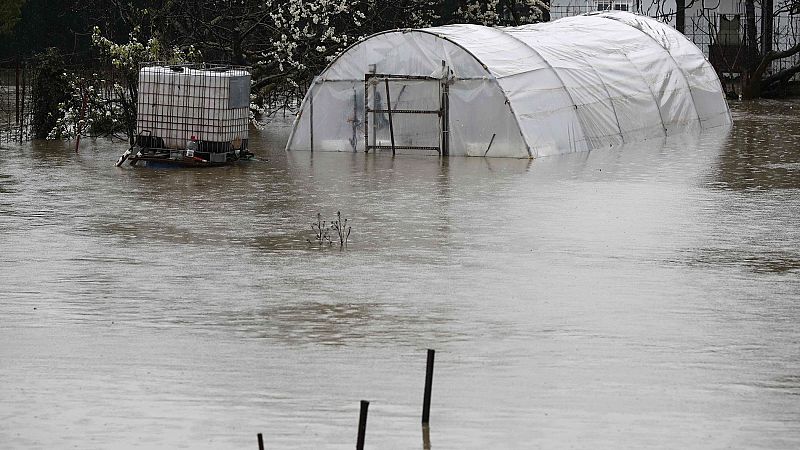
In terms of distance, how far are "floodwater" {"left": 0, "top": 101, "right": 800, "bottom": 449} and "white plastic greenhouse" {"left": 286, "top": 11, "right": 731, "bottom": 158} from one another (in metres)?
4.30

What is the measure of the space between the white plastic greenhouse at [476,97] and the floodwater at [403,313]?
4301 millimetres

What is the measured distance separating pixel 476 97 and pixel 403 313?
619 inches

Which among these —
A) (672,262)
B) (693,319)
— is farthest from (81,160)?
(693,319)

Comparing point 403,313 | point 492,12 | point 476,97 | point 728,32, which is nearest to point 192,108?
point 476,97

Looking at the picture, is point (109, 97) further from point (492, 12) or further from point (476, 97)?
point (492, 12)

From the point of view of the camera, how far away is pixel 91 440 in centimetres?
912

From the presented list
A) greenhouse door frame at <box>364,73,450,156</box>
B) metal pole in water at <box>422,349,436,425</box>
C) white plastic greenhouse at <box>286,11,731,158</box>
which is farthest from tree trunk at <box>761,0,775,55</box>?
metal pole in water at <box>422,349,436,425</box>

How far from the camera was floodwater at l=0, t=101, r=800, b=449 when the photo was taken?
962cm

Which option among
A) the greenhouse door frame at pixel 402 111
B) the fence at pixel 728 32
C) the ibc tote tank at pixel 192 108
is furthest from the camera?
the fence at pixel 728 32

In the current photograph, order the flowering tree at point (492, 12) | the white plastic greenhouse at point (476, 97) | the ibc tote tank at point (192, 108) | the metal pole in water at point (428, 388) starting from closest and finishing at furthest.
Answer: the metal pole in water at point (428, 388), the ibc tote tank at point (192, 108), the white plastic greenhouse at point (476, 97), the flowering tree at point (492, 12)

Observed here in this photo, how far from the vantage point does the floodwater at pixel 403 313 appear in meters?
9.62

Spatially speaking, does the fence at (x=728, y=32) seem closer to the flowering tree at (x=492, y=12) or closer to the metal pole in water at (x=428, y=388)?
the flowering tree at (x=492, y=12)


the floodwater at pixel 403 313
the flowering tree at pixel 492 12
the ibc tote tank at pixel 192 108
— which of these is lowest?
the floodwater at pixel 403 313

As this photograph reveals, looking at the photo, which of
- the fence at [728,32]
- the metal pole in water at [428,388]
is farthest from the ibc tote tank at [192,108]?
the fence at [728,32]
